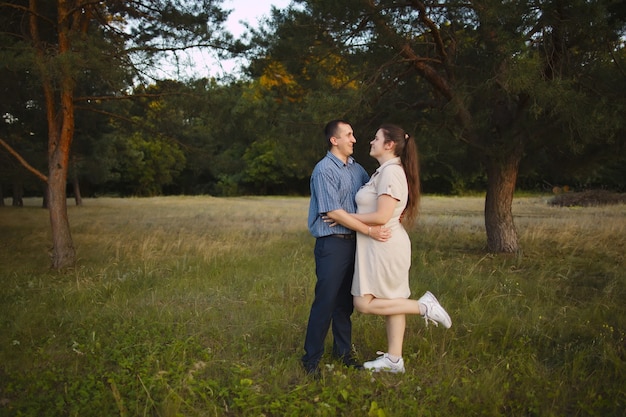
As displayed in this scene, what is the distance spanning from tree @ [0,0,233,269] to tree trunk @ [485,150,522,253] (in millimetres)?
5294

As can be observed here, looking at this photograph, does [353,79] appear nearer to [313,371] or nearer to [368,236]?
[368,236]

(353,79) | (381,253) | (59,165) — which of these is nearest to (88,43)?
(59,165)

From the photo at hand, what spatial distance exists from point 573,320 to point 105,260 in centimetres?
697

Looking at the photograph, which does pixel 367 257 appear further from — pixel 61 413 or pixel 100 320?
pixel 100 320

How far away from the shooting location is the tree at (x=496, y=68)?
6426 millimetres

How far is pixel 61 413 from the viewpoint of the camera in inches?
125

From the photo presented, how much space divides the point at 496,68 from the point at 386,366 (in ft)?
17.8

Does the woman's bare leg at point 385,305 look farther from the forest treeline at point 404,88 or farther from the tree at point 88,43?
the tree at point 88,43

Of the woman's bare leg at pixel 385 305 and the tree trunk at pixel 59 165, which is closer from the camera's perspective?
the woman's bare leg at pixel 385 305

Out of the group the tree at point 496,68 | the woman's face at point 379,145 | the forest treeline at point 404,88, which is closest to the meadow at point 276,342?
the woman's face at point 379,145

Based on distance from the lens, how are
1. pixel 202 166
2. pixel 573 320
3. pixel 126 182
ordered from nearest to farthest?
pixel 573 320
pixel 202 166
pixel 126 182

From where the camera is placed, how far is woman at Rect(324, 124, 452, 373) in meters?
3.57

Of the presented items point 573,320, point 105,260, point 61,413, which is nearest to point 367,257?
point 61,413

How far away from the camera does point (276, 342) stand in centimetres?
448
